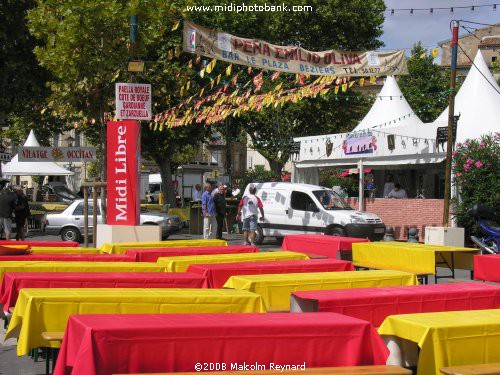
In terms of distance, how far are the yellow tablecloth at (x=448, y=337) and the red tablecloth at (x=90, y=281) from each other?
2.97m

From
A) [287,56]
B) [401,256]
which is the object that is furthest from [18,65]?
[401,256]

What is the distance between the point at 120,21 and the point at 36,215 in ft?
41.6

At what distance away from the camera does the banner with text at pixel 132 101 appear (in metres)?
13.6

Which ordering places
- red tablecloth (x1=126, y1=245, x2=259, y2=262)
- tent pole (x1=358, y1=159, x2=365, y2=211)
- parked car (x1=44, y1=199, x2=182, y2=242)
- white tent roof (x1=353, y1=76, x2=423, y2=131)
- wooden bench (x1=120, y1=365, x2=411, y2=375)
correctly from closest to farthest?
wooden bench (x1=120, y1=365, x2=411, y2=375) < red tablecloth (x1=126, y1=245, x2=259, y2=262) < parked car (x1=44, y1=199, x2=182, y2=242) < tent pole (x1=358, y1=159, x2=365, y2=211) < white tent roof (x1=353, y1=76, x2=423, y2=131)

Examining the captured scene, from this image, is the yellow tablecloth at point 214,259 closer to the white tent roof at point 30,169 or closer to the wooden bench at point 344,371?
the wooden bench at point 344,371

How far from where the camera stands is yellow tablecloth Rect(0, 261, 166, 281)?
28.2 feet

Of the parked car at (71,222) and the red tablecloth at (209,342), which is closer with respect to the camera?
the red tablecloth at (209,342)

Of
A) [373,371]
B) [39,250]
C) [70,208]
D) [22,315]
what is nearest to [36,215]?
[70,208]

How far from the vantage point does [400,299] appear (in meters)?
6.87

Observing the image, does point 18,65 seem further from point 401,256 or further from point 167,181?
point 401,256

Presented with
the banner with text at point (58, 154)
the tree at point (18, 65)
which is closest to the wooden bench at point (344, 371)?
the banner with text at point (58, 154)

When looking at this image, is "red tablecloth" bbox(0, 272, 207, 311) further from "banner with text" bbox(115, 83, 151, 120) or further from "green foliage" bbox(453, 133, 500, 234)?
"green foliage" bbox(453, 133, 500, 234)

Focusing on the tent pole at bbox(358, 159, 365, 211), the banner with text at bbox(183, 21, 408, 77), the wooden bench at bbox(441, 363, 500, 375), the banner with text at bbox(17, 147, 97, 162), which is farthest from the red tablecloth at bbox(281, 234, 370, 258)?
the tent pole at bbox(358, 159, 365, 211)

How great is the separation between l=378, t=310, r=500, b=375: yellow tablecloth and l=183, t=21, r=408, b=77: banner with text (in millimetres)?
10761
